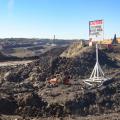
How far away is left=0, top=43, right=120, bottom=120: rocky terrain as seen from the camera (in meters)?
24.5

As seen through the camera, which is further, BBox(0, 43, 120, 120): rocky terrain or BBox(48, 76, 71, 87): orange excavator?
BBox(48, 76, 71, 87): orange excavator

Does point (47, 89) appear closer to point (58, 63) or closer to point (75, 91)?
point (75, 91)

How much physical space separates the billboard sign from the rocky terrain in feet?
14.7

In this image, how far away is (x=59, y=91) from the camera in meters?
30.7

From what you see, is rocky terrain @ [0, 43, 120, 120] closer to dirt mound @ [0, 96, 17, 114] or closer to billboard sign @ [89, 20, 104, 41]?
dirt mound @ [0, 96, 17, 114]

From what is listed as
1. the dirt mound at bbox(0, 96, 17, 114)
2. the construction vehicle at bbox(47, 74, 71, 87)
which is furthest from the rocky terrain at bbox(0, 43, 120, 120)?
the construction vehicle at bbox(47, 74, 71, 87)

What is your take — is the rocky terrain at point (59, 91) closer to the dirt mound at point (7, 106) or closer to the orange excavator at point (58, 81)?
the dirt mound at point (7, 106)

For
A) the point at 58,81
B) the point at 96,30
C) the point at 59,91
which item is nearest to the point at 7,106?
the point at 59,91

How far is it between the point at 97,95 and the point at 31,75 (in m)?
11.2

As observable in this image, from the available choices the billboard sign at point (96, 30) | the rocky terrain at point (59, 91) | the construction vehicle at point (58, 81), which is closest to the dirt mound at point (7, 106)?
the rocky terrain at point (59, 91)

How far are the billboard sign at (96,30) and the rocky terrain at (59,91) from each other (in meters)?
4.49

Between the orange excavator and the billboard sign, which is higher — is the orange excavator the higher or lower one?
the lower one

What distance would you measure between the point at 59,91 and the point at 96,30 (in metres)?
6.55

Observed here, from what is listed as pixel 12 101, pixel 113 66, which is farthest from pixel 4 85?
pixel 113 66
